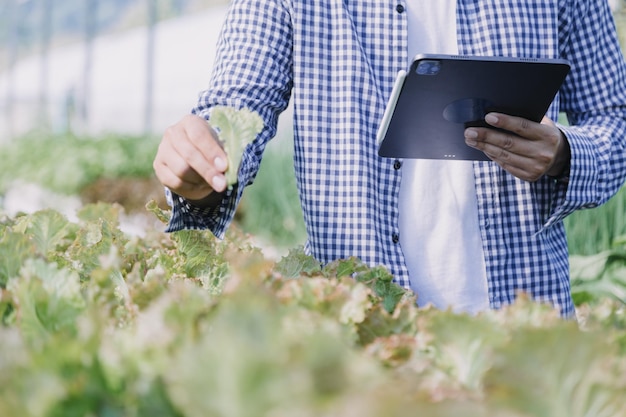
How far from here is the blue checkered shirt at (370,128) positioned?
190 centimetres

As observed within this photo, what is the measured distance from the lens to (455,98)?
63.2 inches

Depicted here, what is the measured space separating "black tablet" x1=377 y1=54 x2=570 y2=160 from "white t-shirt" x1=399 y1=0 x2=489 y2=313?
0.70 ft

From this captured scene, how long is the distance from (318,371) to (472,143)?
1.18 metres

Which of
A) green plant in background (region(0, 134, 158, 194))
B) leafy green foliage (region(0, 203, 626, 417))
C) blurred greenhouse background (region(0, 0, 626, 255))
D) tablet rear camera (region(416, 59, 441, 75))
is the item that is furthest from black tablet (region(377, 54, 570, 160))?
green plant in background (region(0, 134, 158, 194))

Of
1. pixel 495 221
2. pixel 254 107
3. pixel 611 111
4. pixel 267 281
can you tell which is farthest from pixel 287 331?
pixel 611 111

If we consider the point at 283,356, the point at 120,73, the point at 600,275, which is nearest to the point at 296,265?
the point at 283,356

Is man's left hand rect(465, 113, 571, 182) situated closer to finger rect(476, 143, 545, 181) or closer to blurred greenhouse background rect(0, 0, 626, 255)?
finger rect(476, 143, 545, 181)

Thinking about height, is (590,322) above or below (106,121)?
above

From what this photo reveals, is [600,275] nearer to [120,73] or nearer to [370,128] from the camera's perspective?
[370,128]

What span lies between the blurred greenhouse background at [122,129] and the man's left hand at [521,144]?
4.67ft

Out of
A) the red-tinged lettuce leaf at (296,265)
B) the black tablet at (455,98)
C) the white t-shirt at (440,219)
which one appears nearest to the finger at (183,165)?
the red-tinged lettuce leaf at (296,265)

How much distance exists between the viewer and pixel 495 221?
1959mm

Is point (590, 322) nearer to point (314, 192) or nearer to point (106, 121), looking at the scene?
point (314, 192)

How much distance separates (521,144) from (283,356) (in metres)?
1.22
